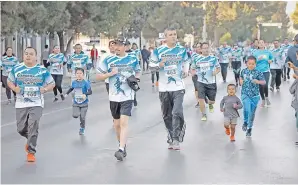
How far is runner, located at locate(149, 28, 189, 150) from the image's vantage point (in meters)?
10.8

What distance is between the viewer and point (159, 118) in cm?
1551

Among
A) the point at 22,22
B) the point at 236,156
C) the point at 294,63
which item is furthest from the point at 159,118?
the point at 22,22

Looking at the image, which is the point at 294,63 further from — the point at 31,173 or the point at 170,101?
the point at 31,173

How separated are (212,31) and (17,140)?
247 feet

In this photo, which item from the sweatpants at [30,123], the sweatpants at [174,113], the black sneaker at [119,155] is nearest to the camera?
the black sneaker at [119,155]

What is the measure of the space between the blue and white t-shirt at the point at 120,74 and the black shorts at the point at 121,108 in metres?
0.06

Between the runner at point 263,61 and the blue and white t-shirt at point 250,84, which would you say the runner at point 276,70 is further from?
the blue and white t-shirt at point 250,84

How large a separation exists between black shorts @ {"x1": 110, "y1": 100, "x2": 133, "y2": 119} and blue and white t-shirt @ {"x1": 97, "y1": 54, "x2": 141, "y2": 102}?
58mm

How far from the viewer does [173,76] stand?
10906 mm

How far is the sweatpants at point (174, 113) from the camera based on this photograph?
10.8 metres

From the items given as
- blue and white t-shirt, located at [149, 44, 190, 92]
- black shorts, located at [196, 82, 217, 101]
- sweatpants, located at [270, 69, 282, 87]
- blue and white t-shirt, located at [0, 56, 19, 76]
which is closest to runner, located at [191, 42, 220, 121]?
black shorts, located at [196, 82, 217, 101]

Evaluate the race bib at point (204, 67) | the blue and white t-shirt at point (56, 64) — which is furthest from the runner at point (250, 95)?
the blue and white t-shirt at point (56, 64)

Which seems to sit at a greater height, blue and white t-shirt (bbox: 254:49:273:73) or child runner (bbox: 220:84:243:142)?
blue and white t-shirt (bbox: 254:49:273:73)

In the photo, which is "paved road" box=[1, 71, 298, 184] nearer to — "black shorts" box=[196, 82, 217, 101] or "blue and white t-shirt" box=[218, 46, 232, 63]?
"black shorts" box=[196, 82, 217, 101]
